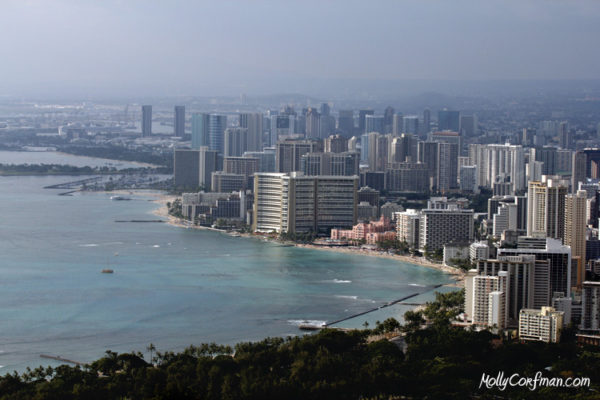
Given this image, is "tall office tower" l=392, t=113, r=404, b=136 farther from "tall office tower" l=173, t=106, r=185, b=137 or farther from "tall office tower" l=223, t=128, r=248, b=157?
"tall office tower" l=173, t=106, r=185, b=137

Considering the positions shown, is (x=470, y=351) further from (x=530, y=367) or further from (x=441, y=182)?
(x=441, y=182)

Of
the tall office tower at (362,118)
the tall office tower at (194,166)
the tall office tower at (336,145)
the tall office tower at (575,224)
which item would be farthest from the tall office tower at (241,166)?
the tall office tower at (362,118)

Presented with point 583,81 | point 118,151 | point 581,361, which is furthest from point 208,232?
point 118,151

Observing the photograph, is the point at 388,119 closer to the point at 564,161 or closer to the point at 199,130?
the point at 199,130

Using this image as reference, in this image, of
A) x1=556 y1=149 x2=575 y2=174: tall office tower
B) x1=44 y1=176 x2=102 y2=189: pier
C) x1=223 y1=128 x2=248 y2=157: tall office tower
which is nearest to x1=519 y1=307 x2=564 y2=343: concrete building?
x1=556 y1=149 x2=575 y2=174: tall office tower

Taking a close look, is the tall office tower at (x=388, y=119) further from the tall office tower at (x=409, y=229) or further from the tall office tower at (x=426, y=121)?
the tall office tower at (x=409, y=229)
